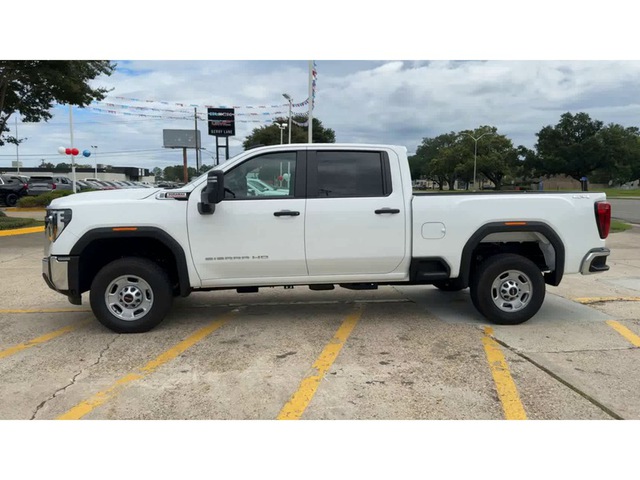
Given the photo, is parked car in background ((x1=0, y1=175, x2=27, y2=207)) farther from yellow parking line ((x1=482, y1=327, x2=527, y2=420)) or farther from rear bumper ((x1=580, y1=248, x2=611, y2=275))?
rear bumper ((x1=580, y1=248, x2=611, y2=275))

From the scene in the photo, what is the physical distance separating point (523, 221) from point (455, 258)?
0.82 metres

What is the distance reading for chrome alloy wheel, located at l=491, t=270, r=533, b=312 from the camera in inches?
204

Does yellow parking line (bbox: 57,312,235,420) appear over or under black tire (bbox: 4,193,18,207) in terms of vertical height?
under

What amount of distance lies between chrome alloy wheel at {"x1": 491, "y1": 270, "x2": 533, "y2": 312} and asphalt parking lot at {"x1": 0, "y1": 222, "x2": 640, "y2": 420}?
26cm

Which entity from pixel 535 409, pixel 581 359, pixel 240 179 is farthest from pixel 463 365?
pixel 240 179

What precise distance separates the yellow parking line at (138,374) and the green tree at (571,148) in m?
92.6

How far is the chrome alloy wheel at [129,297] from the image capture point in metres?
4.88

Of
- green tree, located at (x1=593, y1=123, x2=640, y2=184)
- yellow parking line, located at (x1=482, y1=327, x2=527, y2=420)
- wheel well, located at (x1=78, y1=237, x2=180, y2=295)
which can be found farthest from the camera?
green tree, located at (x1=593, y1=123, x2=640, y2=184)

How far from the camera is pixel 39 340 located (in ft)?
15.9

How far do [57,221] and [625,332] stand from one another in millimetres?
6031

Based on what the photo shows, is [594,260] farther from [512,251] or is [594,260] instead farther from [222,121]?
[222,121]

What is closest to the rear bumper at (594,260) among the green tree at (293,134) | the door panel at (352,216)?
the door panel at (352,216)

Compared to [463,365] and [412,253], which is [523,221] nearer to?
[412,253]

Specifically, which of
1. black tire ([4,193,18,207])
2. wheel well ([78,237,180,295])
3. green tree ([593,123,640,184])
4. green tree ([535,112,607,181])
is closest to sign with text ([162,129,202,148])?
black tire ([4,193,18,207])
